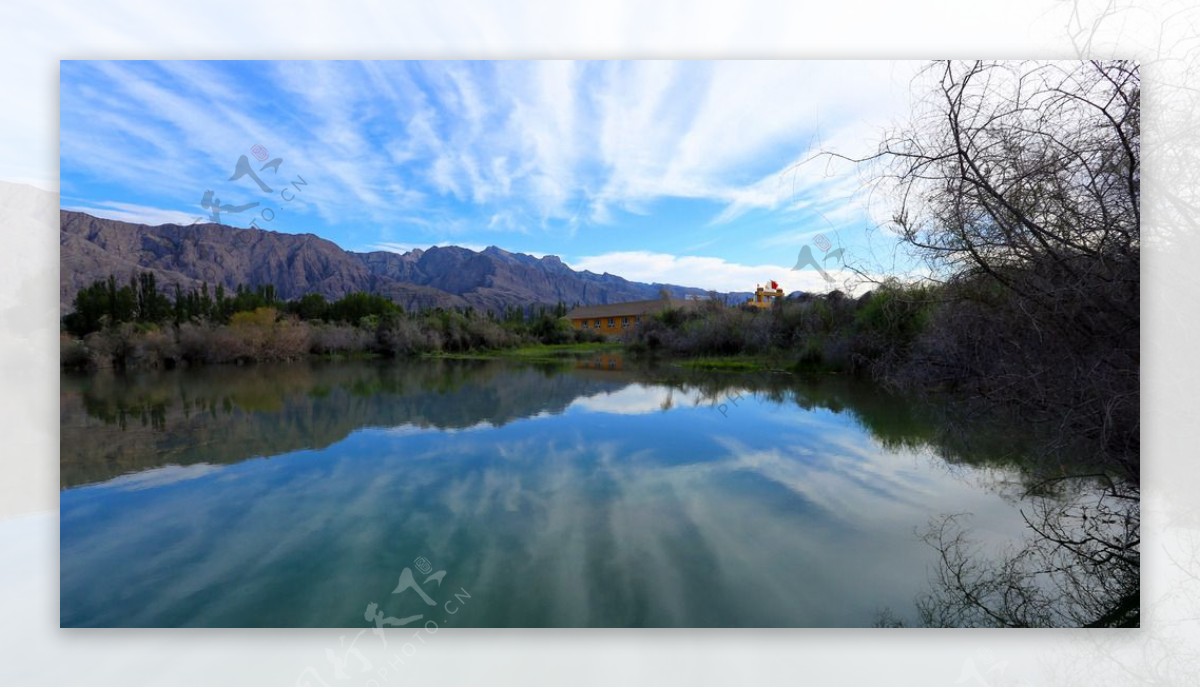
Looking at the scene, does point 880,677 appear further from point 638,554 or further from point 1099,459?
point 1099,459

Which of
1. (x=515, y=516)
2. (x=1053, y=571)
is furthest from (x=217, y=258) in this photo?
(x=1053, y=571)

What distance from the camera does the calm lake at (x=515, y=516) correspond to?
295 cm

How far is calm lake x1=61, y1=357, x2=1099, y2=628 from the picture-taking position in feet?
9.67

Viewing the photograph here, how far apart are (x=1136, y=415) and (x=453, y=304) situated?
27215mm

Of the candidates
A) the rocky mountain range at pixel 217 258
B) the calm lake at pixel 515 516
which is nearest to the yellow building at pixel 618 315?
the rocky mountain range at pixel 217 258

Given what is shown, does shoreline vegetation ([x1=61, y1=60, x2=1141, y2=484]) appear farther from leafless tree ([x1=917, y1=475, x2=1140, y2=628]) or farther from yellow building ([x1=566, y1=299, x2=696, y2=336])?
yellow building ([x1=566, y1=299, x2=696, y2=336])

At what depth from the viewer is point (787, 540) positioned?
3.71m

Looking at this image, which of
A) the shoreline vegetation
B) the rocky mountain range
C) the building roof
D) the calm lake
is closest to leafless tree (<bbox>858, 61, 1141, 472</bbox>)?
the shoreline vegetation

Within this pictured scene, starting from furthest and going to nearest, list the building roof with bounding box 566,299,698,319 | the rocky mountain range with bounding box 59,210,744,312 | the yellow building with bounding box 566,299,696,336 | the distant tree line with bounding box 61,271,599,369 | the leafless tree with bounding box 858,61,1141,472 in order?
the yellow building with bounding box 566,299,696,336
the building roof with bounding box 566,299,698,319
the distant tree line with bounding box 61,271,599,369
the rocky mountain range with bounding box 59,210,744,312
the leafless tree with bounding box 858,61,1141,472

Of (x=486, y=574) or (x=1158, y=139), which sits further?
(x=486, y=574)

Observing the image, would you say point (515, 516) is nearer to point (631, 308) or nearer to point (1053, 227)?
point (1053, 227)

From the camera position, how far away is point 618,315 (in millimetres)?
35875

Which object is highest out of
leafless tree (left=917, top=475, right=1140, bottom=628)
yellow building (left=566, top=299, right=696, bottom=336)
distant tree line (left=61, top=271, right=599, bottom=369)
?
yellow building (left=566, top=299, right=696, bottom=336)

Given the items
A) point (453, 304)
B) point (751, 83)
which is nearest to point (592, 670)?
point (751, 83)
